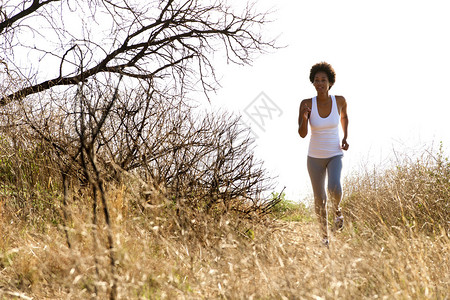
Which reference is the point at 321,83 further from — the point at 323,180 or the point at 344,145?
the point at 323,180

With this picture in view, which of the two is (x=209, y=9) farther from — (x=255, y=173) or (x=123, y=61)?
(x=255, y=173)

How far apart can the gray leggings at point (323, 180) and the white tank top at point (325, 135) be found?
0.23ft

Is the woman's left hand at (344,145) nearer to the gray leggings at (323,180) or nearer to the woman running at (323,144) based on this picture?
the woman running at (323,144)

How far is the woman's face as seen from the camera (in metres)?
5.39

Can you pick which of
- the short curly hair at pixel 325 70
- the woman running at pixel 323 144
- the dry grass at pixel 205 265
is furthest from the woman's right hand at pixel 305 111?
the dry grass at pixel 205 265

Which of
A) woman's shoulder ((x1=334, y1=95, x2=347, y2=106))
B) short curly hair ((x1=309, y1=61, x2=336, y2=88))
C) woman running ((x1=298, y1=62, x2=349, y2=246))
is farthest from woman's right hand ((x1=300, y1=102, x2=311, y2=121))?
short curly hair ((x1=309, y1=61, x2=336, y2=88))

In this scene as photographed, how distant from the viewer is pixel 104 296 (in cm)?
298

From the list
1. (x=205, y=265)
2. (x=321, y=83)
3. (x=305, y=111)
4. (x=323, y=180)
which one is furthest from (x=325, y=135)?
(x=205, y=265)

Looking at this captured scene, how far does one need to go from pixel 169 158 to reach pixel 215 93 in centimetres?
311

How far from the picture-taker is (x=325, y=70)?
18.2ft

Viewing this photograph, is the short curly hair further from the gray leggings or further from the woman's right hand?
the gray leggings

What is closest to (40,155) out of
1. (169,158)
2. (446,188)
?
(169,158)

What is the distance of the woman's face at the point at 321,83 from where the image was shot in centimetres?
539

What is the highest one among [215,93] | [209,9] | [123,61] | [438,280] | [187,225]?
[209,9]
